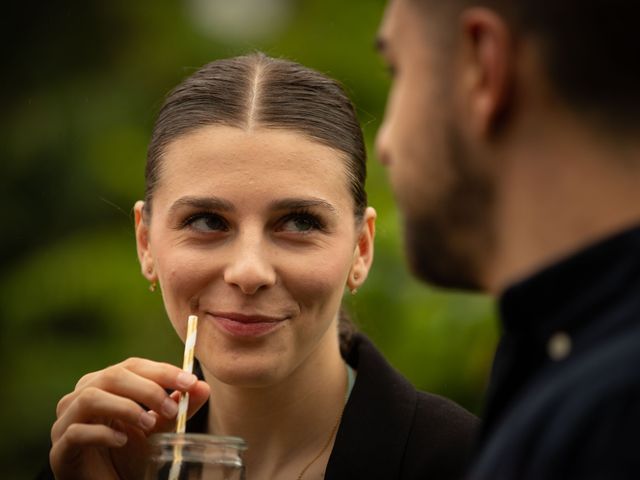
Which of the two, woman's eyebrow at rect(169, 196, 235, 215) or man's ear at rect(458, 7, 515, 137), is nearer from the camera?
man's ear at rect(458, 7, 515, 137)

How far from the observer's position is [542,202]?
169 cm

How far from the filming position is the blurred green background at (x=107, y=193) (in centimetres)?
575

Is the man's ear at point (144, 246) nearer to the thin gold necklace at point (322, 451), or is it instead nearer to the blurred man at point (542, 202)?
the thin gold necklace at point (322, 451)

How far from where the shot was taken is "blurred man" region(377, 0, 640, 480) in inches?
60.8

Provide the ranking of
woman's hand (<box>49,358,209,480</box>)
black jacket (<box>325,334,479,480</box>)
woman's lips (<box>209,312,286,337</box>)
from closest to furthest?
woman's hand (<box>49,358,209,480</box>), woman's lips (<box>209,312,286,337</box>), black jacket (<box>325,334,479,480</box>)

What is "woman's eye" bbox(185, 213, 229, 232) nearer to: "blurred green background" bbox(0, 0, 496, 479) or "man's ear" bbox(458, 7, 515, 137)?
"man's ear" bbox(458, 7, 515, 137)

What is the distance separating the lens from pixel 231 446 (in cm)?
251

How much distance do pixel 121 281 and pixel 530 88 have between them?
197 inches

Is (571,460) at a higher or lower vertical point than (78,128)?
higher

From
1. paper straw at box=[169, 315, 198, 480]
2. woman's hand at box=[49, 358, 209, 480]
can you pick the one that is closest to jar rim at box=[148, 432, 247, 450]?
paper straw at box=[169, 315, 198, 480]

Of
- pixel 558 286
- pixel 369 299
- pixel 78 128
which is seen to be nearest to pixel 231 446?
pixel 558 286

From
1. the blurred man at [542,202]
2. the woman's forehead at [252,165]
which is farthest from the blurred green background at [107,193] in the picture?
the blurred man at [542,202]

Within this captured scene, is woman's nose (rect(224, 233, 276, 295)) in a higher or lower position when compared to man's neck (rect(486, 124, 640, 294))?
lower

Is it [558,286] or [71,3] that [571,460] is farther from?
[71,3]
